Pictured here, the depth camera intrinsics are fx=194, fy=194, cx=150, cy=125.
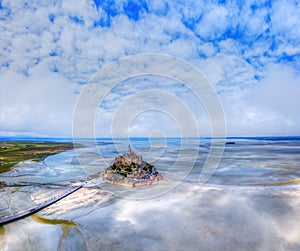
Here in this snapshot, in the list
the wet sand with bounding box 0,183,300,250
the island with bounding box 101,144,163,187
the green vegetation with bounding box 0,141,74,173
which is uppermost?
the island with bounding box 101,144,163,187

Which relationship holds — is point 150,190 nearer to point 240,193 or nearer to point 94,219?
point 94,219

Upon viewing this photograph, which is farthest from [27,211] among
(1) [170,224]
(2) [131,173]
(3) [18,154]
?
(3) [18,154]

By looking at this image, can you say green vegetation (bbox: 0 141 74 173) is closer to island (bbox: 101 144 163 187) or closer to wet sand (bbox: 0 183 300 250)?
island (bbox: 101 144 163 187)

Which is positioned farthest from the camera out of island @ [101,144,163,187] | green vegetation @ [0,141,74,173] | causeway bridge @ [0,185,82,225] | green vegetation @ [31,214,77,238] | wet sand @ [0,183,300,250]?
green vegetation @ [0,141,74,173]

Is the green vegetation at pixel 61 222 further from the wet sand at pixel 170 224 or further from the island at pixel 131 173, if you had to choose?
the island at pixel 131 173

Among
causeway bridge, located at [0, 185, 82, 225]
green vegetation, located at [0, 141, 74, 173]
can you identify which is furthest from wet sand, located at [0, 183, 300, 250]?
green vegetation, located at [0, 141, 74, 173]

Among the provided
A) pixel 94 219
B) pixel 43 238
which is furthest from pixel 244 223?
pixel 43 238

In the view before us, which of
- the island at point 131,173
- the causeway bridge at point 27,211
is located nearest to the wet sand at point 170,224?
the causeway bridge at point 27,211

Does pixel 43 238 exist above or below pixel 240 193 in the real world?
below
